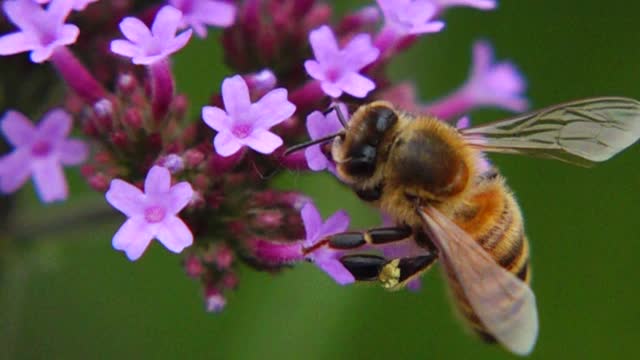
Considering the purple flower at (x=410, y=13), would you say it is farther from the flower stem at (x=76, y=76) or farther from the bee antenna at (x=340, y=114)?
the flower stem at (x=76, y=76)

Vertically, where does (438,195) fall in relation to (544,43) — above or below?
above

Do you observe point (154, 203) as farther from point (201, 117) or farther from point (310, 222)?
point (201, 117)

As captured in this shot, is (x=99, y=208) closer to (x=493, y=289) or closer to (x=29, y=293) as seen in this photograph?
(x=29, y=293)

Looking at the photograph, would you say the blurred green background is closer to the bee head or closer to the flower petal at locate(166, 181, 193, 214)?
the flower petal at locate(166, 181, 193, 214)

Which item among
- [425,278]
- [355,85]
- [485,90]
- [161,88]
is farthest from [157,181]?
[425,278]

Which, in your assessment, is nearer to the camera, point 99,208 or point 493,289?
point 493,289

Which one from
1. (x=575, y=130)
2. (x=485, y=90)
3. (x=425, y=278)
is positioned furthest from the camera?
(x=425, y=278)

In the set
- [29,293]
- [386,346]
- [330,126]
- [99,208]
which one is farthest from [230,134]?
[29,293]
